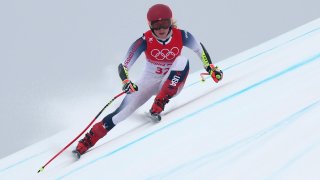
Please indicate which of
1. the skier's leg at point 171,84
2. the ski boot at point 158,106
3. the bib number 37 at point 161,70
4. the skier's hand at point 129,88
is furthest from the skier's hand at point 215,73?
the skier's hand at point 129,88

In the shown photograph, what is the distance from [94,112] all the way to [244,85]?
3.53m

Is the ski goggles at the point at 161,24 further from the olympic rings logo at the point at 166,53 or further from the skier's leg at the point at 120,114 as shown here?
the skier's leg at the point at 120,114

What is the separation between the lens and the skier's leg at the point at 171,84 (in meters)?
4.13

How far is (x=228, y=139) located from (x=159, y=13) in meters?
1.60

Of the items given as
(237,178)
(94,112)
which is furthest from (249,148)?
(94,112)

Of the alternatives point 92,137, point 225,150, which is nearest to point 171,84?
point 92,137

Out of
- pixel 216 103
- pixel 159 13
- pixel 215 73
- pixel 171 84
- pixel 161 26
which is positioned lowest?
pixel 216 103

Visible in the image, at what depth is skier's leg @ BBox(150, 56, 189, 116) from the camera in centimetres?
413

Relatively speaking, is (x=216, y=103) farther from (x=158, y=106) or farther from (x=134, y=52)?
(x=134, y=52)

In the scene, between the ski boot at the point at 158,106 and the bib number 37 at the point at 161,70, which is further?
the bib number 37 at the point at 161,70

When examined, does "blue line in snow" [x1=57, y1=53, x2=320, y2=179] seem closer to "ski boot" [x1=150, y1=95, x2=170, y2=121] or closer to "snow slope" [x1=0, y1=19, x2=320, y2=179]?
"snow slope" [x1=0, y1=19, x2=320, y2=179]

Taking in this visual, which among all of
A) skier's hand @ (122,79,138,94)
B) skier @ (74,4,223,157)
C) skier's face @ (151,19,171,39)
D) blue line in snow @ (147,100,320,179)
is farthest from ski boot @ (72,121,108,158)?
blue line in snow @ (147,100,320,179)

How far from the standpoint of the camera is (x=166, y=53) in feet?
14.2

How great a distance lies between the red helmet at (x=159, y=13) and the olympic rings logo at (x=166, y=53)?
0.34 meters
